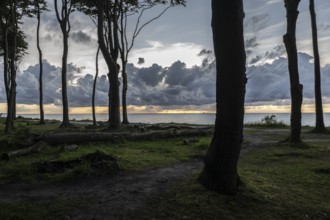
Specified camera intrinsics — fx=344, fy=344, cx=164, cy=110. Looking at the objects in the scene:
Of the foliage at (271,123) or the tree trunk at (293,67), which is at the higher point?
the tree trunk at (293,67)

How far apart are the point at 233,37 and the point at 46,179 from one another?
6040mm

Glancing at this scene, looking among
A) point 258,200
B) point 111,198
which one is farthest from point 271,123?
point 111,198

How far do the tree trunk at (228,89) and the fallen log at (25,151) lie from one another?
7793 millimetres

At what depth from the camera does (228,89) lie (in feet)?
23.5

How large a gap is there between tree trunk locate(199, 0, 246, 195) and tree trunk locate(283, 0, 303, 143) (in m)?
10.6

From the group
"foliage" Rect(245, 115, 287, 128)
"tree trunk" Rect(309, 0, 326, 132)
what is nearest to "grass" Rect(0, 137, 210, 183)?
"tree trunk" Rect(309, 0, 326, 132)

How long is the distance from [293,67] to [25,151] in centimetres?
1279

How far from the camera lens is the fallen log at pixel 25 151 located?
38.8 feet

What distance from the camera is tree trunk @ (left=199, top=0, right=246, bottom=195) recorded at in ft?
23.3

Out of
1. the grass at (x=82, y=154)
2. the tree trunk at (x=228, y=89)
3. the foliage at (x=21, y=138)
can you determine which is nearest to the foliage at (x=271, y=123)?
the grass at (x=82, y=154)

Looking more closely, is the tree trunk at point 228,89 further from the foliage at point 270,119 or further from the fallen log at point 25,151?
the foliage at point 270,119

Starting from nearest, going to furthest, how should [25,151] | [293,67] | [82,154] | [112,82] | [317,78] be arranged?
[82,154] < [25,151] < [293,67] < [112,82] < [317,78]

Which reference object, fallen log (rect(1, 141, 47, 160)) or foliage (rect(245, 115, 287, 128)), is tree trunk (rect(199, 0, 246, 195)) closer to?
fallen log (rect(1, 141, 47, 160))

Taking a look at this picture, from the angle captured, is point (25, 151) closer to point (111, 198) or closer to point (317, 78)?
point (111, 198)
